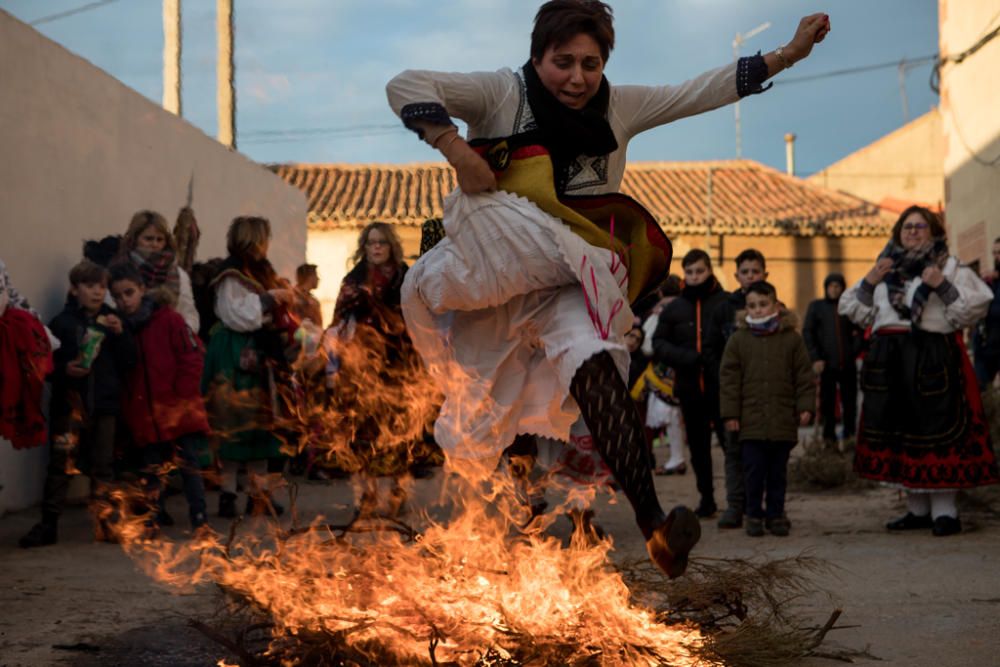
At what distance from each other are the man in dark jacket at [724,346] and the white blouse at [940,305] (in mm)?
699

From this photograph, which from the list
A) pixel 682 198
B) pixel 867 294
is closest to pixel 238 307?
pixel 867 294

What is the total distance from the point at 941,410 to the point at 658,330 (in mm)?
2046

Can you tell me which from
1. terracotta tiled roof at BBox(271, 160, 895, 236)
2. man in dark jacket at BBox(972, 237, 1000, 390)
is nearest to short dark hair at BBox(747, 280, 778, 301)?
man in dark jacket at BBox(972, 237, 1000, 390)

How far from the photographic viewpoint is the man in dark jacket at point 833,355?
38.0ft

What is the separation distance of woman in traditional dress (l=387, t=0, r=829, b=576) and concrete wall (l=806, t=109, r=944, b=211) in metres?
34.6

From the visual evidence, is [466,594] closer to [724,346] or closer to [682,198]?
[724,346]

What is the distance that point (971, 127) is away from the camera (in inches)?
614

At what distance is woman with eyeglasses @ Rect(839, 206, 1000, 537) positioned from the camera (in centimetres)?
642

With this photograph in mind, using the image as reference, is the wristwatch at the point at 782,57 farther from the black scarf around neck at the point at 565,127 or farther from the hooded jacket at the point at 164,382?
the hooded jacket at the point at 164,382

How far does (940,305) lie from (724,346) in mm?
1591

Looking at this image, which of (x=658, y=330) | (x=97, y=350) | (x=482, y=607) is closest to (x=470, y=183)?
(x=482, y=607)

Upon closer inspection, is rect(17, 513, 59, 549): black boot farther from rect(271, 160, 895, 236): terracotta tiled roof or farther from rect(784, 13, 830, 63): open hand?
rect(271, 160, 895, 236): terracotta tiled roof

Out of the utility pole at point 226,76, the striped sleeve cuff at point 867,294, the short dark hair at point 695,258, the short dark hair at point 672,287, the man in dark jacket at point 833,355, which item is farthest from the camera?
the utility pole at point 226,76

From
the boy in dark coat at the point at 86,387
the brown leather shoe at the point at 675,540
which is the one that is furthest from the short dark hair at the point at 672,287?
the brown leather shoe at the point at 675,540
